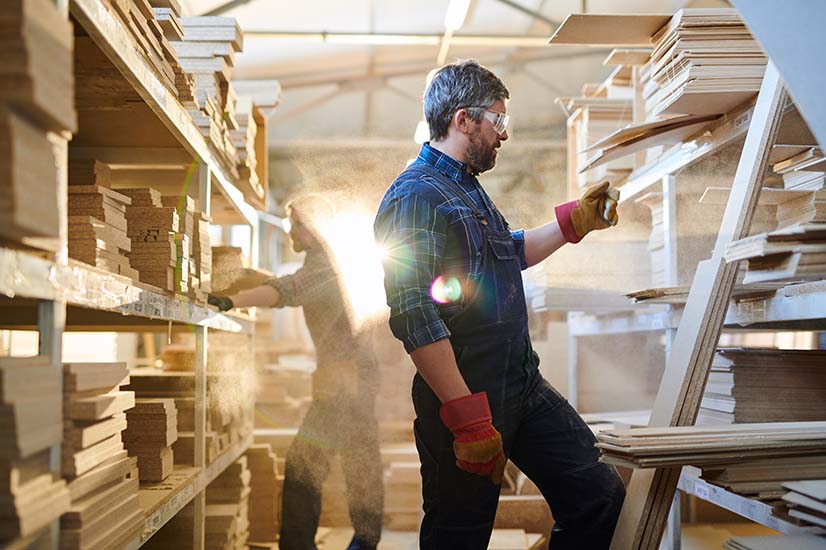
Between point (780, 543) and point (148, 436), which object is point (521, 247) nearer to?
point (780, 543)

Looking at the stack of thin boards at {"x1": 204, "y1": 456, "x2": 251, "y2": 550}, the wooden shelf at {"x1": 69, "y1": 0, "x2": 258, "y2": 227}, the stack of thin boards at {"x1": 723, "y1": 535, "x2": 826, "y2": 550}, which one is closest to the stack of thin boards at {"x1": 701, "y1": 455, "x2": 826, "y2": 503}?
the stack of thin boards at {"x1": 723, "y1": 535, "x2": 826, "y2": 550}

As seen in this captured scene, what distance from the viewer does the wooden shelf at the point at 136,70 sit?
1.96 m

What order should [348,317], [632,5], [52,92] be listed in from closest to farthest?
[52,92], [348,317], [632,5]

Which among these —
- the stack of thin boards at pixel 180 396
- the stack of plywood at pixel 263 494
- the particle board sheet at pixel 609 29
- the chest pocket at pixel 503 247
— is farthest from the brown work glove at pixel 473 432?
the stack of plywood at pixel 263 494

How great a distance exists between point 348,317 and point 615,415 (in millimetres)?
1779

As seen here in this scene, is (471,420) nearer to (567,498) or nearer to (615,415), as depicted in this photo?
(567,498)

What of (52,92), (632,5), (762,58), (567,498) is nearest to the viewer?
(52,92)

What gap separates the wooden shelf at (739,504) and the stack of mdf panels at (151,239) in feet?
7.31

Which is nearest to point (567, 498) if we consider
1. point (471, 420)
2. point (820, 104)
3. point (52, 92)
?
point (471, 420)

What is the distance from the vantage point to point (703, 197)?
3.76 meters

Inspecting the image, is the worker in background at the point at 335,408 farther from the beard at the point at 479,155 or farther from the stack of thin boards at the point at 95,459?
the stack of thin boards at the point at 95,459

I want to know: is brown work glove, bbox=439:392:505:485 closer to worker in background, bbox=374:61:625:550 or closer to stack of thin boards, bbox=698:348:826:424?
worker in background, bbox=374:61:625:550

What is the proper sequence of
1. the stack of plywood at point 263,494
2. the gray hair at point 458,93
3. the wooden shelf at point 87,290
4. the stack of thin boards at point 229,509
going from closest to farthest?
the wooden shelf at point 87,290
the gray hair at point 458,93
the stack of thin boards at point 229,509
the stack of plywood at point 263,494

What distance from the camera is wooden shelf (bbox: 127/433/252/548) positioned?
2608mm
